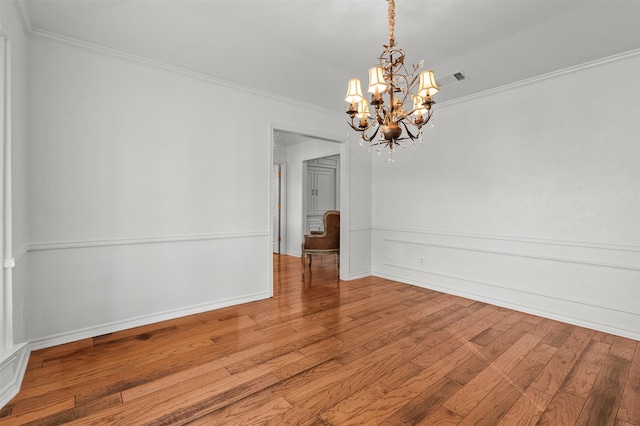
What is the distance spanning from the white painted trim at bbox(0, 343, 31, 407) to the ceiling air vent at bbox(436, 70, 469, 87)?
4627mm

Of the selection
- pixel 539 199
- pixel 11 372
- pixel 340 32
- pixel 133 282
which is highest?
pixel 340 32

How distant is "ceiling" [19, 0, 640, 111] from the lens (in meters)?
2.60

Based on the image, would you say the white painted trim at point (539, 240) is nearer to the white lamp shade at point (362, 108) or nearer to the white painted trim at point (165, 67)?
the white painted trim at point (165, 67)

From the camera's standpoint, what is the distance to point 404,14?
2721 millimetres

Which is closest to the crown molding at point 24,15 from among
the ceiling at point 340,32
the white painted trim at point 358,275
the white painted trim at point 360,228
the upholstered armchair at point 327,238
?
the ceiling at point 340,32

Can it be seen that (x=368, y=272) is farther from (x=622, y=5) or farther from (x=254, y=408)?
(x=622, y=5)

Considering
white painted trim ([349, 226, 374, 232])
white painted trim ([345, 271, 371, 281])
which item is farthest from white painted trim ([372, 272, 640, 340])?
white painted trim ([349, 226, 374, 232])

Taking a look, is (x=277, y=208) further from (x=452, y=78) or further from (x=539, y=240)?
(x=539, y=240)

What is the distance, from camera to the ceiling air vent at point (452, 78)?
3.64m

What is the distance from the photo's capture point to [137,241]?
3160mm

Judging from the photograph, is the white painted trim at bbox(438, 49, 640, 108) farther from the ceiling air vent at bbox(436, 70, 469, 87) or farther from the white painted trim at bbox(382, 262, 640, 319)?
the white painted trim at bbox(382, 262, 640, 319)

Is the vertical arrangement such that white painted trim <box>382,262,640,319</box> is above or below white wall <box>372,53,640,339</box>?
below

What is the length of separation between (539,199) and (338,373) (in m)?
3.08

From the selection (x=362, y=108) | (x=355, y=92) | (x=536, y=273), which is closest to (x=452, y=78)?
(x=362, y=108)
